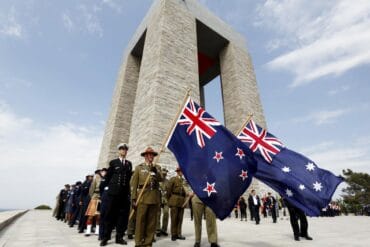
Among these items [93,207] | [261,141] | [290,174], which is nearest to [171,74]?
[93,207]

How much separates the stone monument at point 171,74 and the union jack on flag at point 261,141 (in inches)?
271

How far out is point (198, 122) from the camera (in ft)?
13.3

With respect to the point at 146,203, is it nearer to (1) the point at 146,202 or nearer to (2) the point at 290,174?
(1) the point at 146,202

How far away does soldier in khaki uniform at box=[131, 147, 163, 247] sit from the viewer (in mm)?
3492

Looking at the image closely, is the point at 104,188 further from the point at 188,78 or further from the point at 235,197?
the point at 188,78

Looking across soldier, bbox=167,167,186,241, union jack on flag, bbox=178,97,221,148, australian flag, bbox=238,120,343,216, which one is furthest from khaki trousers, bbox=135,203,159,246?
australian flag, bbox=238,120,343,216

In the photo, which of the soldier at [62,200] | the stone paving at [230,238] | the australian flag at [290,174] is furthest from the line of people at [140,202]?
the soldier at [62,200]

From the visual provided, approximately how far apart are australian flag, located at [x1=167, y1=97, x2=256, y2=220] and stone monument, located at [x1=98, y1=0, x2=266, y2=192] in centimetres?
723

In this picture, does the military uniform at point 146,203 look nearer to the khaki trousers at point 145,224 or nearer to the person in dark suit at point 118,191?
the khaki trousers at point 145,224

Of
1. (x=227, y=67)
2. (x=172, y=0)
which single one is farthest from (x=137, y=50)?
(x=227, y=67)

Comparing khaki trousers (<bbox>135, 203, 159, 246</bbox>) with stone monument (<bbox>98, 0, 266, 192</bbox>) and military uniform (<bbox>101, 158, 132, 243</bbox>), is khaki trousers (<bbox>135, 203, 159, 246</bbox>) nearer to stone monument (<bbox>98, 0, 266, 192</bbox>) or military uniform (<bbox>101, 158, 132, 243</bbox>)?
military uniform (<bbox>101, 158, 132, 243</bbox>)

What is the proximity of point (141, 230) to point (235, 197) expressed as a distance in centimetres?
147

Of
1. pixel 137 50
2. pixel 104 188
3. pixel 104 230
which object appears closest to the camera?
pixel 104 230

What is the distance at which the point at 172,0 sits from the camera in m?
16.8
